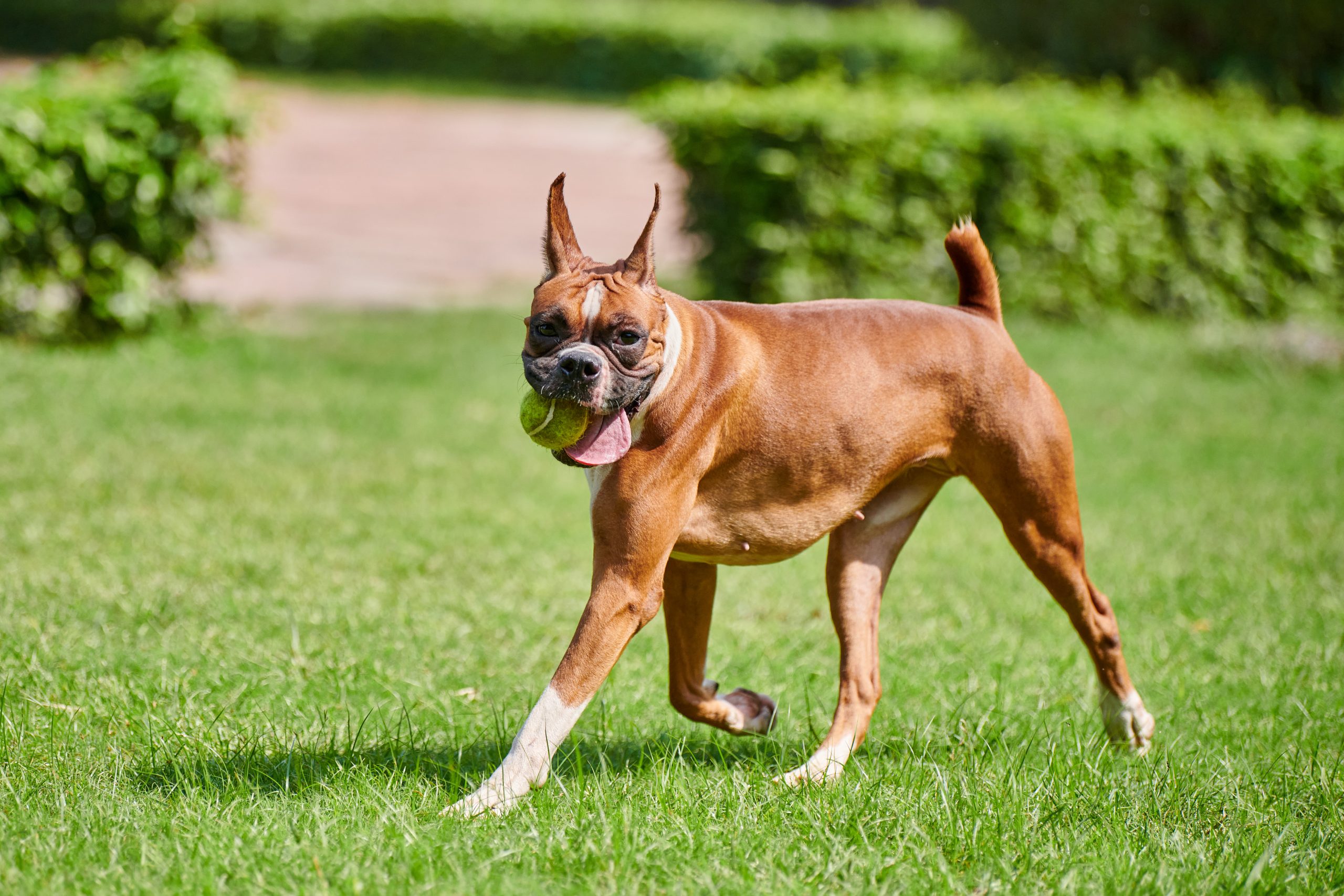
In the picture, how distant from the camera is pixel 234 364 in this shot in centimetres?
934

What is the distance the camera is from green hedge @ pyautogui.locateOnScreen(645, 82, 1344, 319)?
1033 cm

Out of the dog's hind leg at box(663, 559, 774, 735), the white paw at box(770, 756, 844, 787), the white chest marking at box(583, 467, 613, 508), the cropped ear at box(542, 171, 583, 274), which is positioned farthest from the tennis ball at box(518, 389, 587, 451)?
the white paw at box(770, 756, 844, 787)

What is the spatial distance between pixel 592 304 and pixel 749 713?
1374 millimetres

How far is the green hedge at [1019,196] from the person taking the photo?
10.3m

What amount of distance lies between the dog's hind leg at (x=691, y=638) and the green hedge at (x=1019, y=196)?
668 centimetres

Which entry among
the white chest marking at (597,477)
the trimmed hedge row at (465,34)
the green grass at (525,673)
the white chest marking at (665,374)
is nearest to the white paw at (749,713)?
the green grass at (525,673)

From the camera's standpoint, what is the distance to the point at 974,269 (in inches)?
155

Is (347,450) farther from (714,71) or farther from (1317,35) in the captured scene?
(714,71)

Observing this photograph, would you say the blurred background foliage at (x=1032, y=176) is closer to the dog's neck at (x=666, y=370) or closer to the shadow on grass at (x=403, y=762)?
the shadow on grass at (x=403, y=762)

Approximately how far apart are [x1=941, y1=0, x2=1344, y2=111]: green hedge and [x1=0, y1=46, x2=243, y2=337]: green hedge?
10456 millimetres

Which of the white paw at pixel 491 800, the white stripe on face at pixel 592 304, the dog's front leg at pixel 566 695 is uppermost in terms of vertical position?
the white stripe on face at pixel 592 304

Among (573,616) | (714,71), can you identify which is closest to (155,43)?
(714,71)

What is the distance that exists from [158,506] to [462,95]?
952 inches

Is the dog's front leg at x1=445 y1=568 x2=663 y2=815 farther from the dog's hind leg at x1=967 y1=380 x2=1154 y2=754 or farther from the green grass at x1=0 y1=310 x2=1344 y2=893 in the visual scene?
the dog's hind leg at x1=967 y1=380 x2=1154 y2=754
